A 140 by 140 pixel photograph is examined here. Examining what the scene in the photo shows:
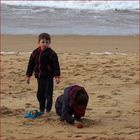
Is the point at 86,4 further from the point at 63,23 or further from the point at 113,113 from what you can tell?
the point at 113,113

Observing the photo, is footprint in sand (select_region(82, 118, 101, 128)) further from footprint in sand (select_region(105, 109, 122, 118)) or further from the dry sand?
footprint in sand (select_region(105, 109, 122, 118))

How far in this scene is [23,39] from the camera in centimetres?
1752

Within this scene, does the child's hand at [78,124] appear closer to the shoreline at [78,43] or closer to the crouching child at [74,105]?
the crouching child at [74,105]

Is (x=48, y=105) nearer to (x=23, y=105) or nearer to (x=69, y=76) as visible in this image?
(x=23, y=105)

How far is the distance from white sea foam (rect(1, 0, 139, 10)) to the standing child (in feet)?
88.2

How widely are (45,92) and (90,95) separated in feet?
5.10

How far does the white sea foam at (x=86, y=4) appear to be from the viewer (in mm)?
33969

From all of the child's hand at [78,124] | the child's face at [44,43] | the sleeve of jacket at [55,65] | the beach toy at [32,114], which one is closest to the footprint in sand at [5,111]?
the beach toy at [32,114]

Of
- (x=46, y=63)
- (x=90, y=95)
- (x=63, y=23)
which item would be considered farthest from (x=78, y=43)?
(x=46, y=63)

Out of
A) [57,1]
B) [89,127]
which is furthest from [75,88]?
[57,1]

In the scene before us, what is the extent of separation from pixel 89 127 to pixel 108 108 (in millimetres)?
1163

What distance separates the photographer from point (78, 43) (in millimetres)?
16719

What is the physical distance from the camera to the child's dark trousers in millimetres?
6711

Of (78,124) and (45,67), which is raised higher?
(45,67)
